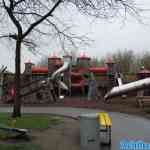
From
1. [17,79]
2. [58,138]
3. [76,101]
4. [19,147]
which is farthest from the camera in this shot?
[76,101]

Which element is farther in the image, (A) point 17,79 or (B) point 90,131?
(A) point 17,79

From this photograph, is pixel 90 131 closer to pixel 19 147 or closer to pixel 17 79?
pixel 19 147

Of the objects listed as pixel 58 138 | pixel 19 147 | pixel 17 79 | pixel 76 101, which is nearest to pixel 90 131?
pixel 19 147

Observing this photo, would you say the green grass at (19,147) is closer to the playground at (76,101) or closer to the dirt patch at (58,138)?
the playground at (76,101)

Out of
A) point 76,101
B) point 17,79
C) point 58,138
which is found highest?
point 17,79

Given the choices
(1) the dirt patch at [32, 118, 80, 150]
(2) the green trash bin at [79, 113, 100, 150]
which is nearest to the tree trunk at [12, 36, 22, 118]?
(1) the dirt patch at [32, 118, 80, 150]

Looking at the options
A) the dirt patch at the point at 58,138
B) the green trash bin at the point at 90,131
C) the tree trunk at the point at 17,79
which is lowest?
the dirt patch at the point at 58,138

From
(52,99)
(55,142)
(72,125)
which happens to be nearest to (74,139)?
(55,142)

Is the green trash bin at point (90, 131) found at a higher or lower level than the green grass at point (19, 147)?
higher

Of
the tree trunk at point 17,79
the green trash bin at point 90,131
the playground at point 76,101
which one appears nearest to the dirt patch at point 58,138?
the playground at point 76,101

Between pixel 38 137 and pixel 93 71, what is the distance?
77.6ft

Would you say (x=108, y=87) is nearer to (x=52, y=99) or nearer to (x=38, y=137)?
(x=52, y=99)

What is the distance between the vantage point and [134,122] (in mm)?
Result: 15617

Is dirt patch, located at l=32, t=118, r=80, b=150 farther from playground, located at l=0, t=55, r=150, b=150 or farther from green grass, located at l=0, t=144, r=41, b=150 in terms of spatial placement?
green grass, located at l=0, t=144, r=41, b=150
